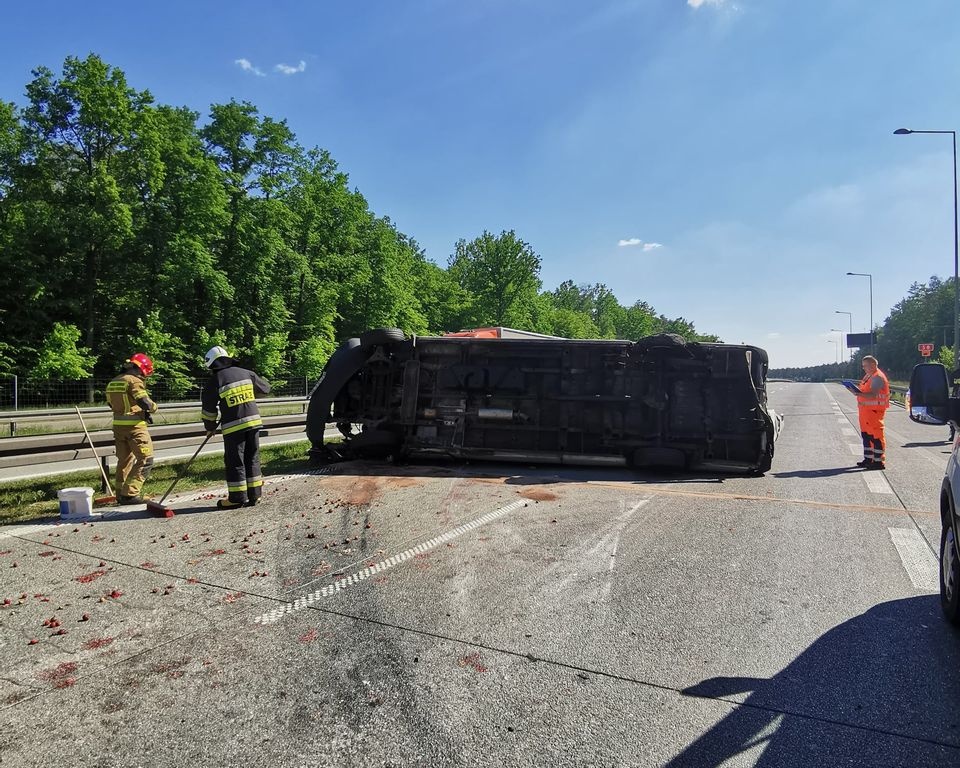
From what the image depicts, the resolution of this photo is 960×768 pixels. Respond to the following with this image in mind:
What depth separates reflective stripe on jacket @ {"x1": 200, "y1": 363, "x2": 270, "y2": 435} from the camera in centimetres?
668

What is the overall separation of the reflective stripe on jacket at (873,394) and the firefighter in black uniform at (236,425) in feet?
29.5

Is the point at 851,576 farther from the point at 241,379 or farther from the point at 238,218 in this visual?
the point at 238,218

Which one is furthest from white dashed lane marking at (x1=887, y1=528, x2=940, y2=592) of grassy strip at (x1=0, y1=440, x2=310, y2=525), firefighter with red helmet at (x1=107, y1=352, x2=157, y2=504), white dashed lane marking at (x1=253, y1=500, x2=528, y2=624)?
firefighter with red helmet at (x1=107, y1=352, x2=157, y2=504)

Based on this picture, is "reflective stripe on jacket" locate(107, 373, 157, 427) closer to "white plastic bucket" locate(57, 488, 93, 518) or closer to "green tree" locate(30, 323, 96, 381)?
"white plastic bucket" locate(57, 488, 93, 518)

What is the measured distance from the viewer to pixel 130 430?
7.11m

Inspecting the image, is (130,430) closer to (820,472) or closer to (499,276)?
(820,472)

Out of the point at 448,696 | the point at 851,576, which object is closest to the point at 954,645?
the point at 851,576

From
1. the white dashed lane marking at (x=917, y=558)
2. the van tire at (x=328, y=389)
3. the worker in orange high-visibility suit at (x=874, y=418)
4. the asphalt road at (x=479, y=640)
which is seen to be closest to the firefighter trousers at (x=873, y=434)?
the worker in orange high-visibility suit at (x=874, y=418)

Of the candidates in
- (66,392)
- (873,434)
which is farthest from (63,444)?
(66,392)

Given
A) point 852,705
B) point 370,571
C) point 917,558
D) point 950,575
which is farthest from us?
point 917,558

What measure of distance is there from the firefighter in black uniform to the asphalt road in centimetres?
38

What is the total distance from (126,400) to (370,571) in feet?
14.5

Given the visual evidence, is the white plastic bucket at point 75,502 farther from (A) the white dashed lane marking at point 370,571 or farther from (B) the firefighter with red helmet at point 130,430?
(A) the white dashed lane marking at point 370,571

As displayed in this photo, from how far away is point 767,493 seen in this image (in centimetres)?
739
